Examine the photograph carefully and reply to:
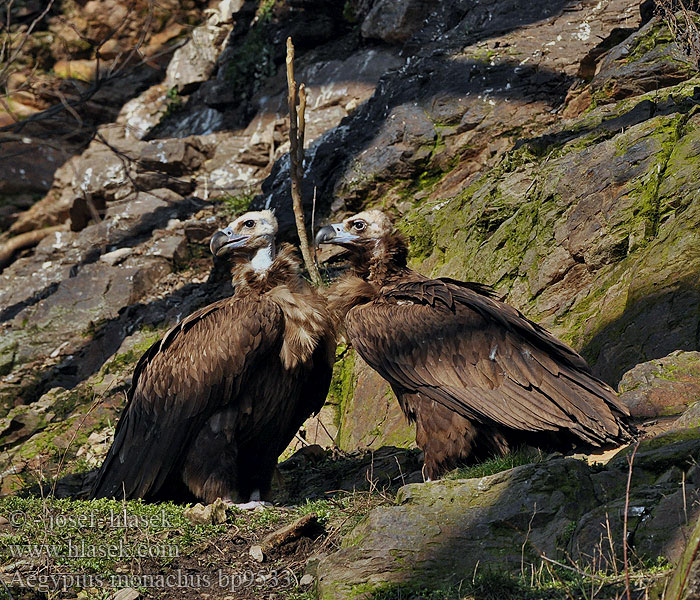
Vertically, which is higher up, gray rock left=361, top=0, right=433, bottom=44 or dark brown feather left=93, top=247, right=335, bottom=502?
gray rock left=361, top=0, right=433, bottom=44

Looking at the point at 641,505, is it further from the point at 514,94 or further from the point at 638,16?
the point at 638,16

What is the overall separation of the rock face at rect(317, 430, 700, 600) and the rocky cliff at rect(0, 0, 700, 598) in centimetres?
1

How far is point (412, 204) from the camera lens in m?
9.83

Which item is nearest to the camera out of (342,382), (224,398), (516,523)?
(516,523)

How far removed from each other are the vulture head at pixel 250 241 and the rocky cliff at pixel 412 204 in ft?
6.26

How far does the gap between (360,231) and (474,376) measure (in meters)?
1.58

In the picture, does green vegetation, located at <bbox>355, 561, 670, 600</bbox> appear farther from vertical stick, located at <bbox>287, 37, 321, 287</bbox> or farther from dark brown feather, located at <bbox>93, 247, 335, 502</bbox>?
vertical stick, located at <bbox>287, 37, 321, 287</bbox>

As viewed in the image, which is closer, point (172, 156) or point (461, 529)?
point (461, 529)

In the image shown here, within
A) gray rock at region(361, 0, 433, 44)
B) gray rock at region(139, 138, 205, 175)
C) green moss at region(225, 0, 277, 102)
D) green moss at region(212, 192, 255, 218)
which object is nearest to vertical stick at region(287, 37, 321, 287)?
green moss at region(212, 192, 255, 218)

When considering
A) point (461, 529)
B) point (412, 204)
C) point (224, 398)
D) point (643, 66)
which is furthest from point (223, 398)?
point (643, 66)

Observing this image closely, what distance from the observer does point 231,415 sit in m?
5.86

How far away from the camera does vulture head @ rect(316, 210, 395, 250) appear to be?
6.41 metres

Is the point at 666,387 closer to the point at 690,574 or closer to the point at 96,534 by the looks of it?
the point at 690,574

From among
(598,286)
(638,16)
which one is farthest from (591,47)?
(598,286)
